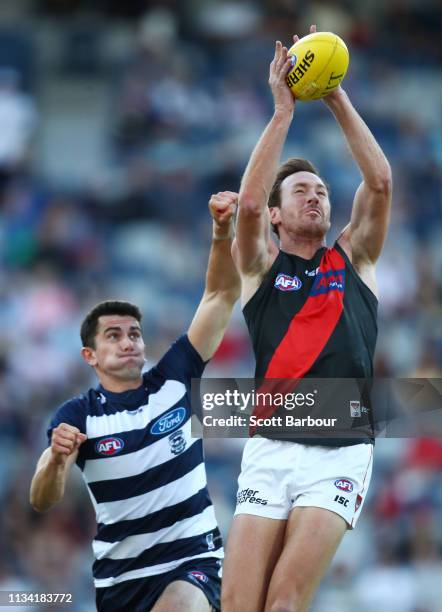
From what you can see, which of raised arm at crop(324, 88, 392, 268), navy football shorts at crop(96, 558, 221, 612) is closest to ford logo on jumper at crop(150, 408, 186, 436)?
navy football shorts at crop(96, 558, 221, 612)

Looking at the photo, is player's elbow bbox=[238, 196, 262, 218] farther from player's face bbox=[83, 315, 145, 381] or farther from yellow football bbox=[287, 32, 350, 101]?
player's face bbox=[83, 315, 145, 381]

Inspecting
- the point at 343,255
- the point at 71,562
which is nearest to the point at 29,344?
the point at 71,562

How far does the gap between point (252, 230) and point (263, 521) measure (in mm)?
1444

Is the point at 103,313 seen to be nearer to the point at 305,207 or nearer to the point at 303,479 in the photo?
the point at 305,207

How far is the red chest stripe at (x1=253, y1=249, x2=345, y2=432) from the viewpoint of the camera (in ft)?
18.9

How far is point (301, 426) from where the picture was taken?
574 centimetres

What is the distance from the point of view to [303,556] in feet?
17.8

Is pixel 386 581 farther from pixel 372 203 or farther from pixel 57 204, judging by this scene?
pixel 57 204

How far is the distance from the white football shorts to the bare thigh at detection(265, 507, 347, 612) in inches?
2.7

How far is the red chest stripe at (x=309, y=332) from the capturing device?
577 centimetres

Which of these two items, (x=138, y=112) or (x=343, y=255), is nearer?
(x=343, y=255)

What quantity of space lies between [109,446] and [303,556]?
5.04 feet

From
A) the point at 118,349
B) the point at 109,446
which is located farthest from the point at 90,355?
the point at 109,446

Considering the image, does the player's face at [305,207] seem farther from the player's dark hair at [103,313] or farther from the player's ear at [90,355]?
the player's ear at [90,355]
